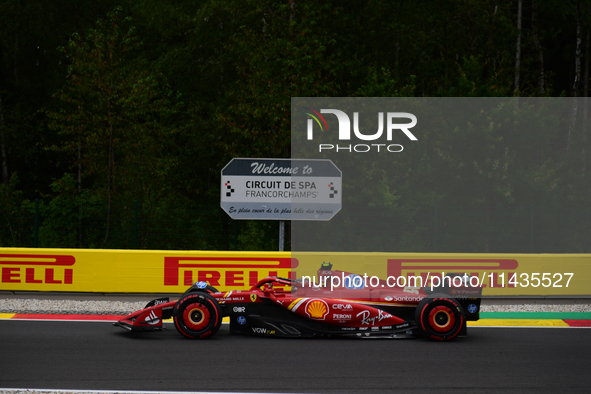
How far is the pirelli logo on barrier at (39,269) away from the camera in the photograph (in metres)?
11.9

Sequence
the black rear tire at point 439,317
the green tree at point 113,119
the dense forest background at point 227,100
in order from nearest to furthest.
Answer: the black rear tire at point 439,317
the dense forest background at point 227,100
the green tree at point 113,119

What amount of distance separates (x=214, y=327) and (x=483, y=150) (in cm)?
1546

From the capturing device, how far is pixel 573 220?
53.4 ft

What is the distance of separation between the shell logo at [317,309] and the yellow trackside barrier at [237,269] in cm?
354

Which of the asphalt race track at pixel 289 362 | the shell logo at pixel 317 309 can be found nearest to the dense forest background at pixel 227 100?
the asphalt race track at pixel 289 362

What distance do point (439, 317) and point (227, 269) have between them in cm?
481

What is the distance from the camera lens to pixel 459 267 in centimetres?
1216

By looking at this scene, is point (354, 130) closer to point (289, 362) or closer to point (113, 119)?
point (113, 119)

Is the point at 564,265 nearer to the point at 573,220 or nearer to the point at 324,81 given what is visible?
the point at 573,220

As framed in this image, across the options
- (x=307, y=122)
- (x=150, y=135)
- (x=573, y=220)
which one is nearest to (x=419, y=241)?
(x=573, y=220)

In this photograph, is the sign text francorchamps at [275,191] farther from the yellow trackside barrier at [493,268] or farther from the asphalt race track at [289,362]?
the asphalt race track at [289,362]

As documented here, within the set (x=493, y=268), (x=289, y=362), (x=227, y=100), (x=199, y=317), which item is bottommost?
(x=289, y=362)

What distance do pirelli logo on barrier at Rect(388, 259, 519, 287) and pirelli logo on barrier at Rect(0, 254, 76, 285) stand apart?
20.4 ft

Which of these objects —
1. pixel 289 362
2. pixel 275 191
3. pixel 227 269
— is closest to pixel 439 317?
pixel 289 362
